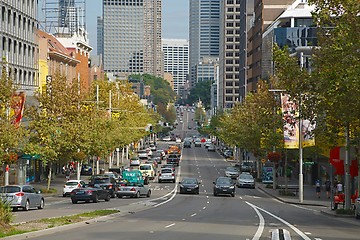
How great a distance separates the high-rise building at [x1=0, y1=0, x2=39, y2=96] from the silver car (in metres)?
35.3

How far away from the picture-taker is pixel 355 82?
102 feet

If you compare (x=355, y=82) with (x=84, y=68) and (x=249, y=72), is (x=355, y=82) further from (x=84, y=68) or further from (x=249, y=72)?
(x=249, y=72)

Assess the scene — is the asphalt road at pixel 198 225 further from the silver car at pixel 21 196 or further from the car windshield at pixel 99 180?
the car windshield at pixel 99 180

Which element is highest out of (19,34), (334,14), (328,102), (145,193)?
(19,34)

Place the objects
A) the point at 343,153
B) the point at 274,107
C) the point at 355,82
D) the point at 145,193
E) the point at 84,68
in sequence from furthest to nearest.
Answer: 1. the point at 84,68
2. the point at 274,107
3. the point at 145,193
4. the point at 343,153
5. the point at 355,82

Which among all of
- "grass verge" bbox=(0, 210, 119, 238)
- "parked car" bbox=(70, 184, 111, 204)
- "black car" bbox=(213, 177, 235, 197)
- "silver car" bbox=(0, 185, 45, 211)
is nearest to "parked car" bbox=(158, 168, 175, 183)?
"black car" bbox=(213, 177, 235, 197)

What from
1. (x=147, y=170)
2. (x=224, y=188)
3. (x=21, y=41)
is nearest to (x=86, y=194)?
(x=224, y=188)

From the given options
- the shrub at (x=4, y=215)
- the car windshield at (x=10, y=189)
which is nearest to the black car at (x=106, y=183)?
the car windshield at (x=10, y=189)

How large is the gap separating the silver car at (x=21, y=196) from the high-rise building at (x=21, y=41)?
116ft

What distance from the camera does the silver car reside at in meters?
41.9

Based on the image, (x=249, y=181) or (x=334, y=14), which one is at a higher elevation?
(x=334, y=14)

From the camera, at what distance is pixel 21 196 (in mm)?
42500

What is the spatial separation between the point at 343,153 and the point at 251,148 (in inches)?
1123

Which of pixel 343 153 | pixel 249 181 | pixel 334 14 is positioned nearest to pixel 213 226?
pixel 334 14
